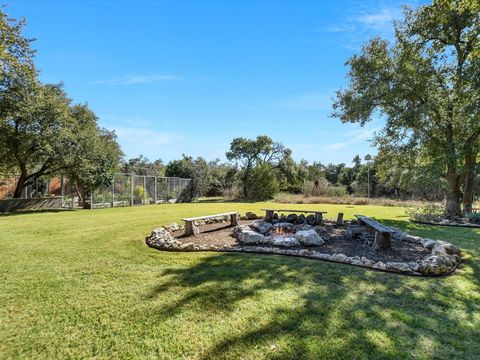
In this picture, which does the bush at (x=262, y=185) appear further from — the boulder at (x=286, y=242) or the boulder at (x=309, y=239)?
the boulder at (x=286, y=242)


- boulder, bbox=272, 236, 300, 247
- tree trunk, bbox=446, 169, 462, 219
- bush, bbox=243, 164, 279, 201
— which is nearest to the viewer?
boulder, bbox=272, 236, 300, 247

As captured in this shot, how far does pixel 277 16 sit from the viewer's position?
8.55 m

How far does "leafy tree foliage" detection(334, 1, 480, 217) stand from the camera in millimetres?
9719

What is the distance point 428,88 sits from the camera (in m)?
9.79

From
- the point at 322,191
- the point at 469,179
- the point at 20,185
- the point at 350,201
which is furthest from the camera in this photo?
the point at 322,191

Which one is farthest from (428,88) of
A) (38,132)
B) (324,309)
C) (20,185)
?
(20,185)

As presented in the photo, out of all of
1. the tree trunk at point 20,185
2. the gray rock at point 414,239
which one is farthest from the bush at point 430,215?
the tree trunk at point 20,185

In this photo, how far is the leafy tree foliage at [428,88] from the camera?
972cm

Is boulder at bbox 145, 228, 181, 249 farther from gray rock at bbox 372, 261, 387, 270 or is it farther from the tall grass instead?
the tall grass

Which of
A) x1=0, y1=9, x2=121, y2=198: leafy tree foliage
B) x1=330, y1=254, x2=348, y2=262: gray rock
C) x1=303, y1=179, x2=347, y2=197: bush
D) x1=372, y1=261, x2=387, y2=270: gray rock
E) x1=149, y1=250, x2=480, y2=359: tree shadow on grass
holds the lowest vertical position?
x1=149, y1=250, x2=480, y2=359: tree shadow on grass

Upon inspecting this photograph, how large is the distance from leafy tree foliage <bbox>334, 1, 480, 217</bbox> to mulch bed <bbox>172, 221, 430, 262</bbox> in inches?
225

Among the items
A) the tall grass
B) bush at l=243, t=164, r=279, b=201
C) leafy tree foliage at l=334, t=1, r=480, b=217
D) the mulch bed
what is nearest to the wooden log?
the mulch bed

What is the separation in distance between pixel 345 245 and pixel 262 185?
19035 millimetres

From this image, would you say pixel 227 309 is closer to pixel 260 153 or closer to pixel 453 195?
pixel 453 195
